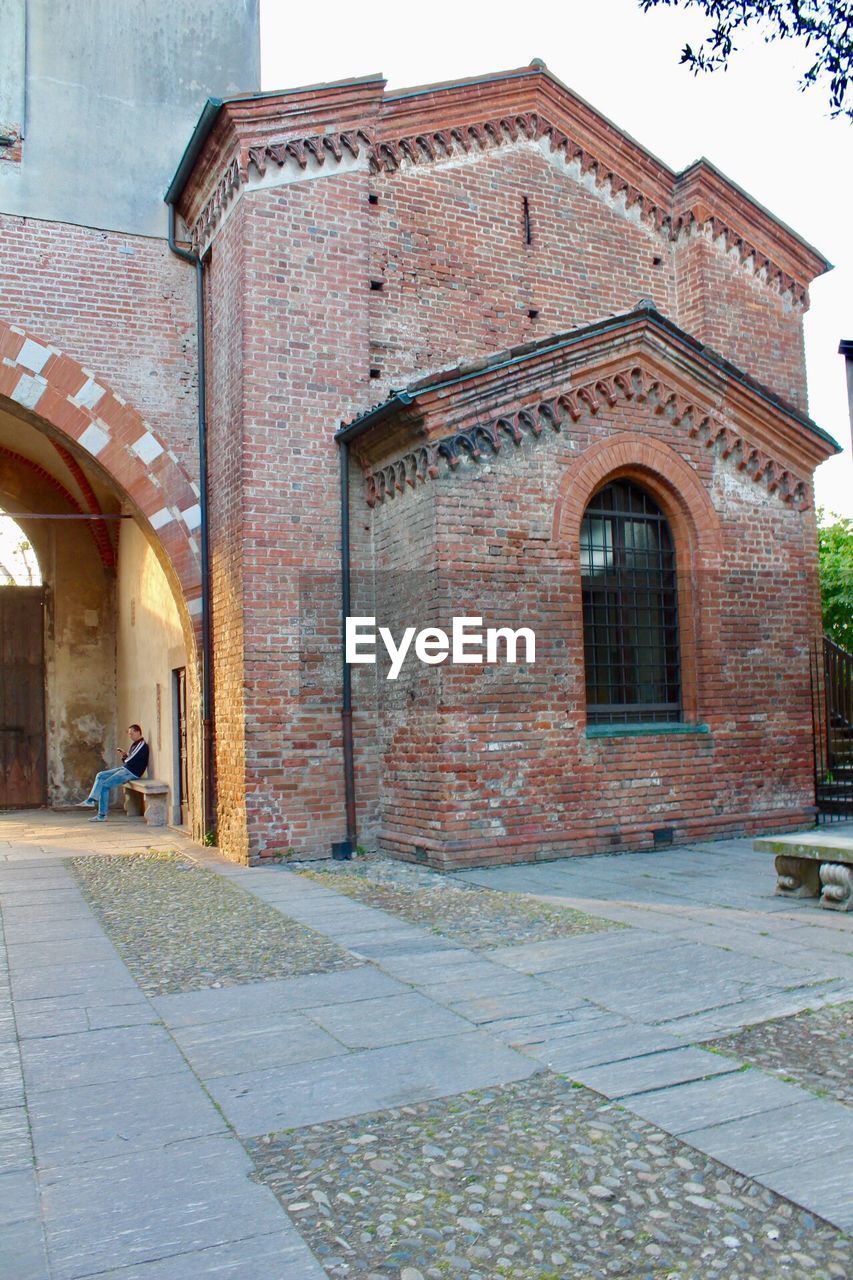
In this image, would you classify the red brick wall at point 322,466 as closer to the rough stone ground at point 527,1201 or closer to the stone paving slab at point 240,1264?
the rough stone ground at point 527,1201

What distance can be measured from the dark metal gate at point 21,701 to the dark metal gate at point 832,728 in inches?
478

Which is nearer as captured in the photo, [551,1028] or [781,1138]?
[781,1138]

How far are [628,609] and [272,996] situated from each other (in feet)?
20.2

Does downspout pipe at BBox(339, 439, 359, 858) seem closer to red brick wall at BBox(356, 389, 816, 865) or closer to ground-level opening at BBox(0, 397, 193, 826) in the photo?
red brick wall at BBox(356, 389, 816, 865)

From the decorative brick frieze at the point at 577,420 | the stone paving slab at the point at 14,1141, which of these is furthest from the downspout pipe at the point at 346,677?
the stone paving slab at the point at 14,1141

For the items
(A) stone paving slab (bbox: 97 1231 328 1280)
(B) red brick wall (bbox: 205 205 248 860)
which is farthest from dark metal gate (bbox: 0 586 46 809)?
(A) stone paving slab (bbox: 97 1231 328 1280)

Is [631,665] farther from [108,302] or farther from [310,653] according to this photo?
[108,302]

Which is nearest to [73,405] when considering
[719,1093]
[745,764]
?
[745,764]

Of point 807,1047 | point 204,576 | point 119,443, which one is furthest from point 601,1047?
point 119,443

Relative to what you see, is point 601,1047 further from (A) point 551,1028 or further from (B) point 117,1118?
(B) point 117,1118

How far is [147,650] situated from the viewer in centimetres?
1518

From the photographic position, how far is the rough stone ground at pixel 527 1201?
2779mm

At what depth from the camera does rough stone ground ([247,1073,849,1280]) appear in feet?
9.12

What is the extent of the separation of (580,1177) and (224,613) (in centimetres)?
807
